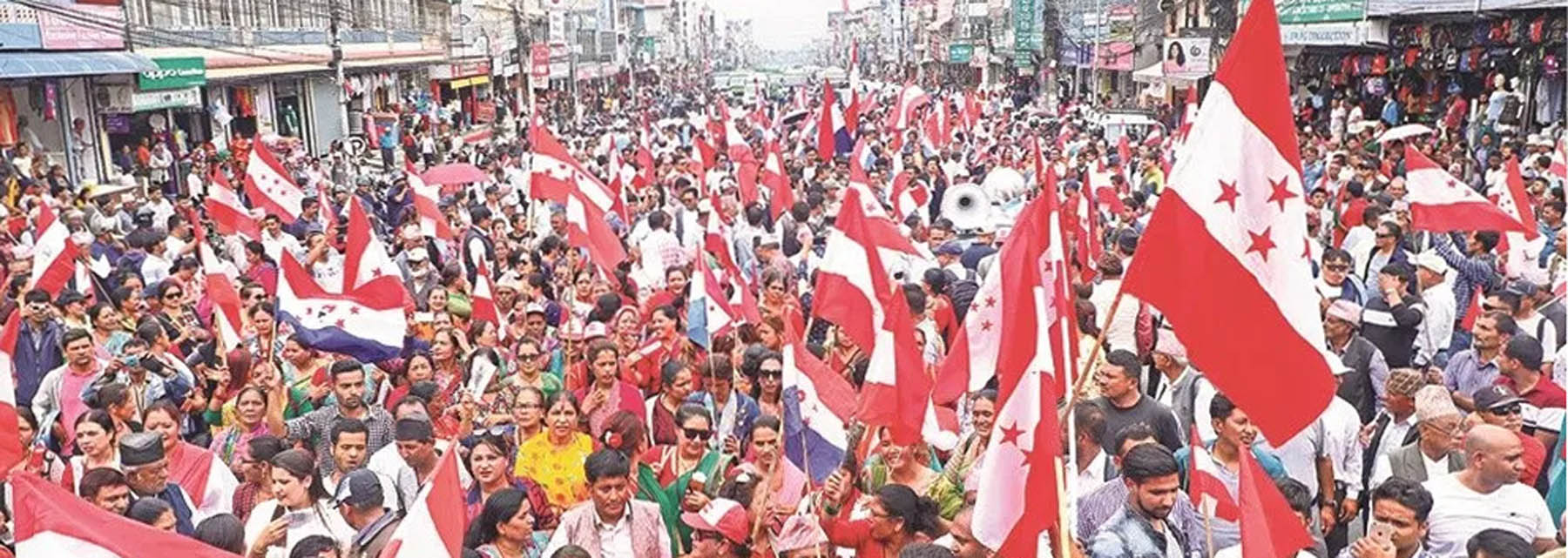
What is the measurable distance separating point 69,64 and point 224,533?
61.3ft

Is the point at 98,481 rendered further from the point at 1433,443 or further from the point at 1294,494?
the point at 1433,443

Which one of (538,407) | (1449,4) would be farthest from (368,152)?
(538,407)

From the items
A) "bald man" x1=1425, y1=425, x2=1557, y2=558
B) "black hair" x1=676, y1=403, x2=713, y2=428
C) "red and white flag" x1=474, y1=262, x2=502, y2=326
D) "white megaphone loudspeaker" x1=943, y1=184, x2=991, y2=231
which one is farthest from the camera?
"white megaphone loudspeaker" x1=943, y1=184, x2=991, y2=231

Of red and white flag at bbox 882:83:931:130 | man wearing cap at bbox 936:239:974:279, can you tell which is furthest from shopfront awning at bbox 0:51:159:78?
man wearing cap at bbox 936:239:974:279

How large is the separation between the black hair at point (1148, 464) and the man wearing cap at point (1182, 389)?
4.47ft

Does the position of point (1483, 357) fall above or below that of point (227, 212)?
below

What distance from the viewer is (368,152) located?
3042cm

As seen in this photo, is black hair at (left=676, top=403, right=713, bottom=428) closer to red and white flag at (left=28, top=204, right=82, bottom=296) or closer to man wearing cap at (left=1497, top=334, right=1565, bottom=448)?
man wearing cap at (left=1497, top=334, right=1565, bottom=448)

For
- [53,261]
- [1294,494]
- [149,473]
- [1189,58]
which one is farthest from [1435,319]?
[1189,58]

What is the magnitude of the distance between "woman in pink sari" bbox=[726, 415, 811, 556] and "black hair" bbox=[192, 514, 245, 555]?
1.70 m

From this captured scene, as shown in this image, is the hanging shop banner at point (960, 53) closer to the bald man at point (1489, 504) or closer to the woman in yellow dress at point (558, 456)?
the woman in yellow dress at point (558, 456)

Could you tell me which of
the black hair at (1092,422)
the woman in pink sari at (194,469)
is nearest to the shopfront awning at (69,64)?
the woman in pink sari at (194,469)

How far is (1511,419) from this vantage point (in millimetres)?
5484

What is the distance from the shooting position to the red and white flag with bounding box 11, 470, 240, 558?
3.81 m
